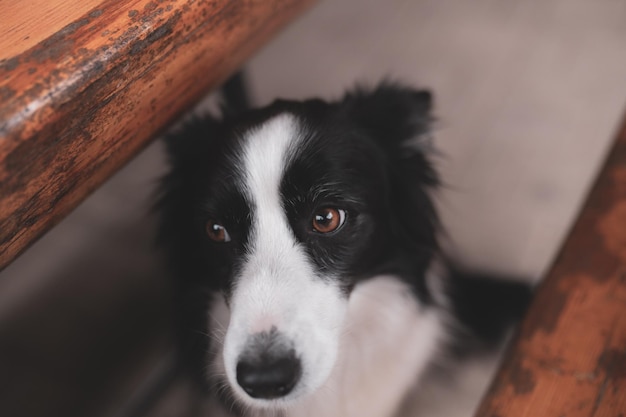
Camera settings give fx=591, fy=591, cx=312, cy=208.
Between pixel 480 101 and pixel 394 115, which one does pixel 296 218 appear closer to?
pixel 394 115

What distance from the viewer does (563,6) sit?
219 centimetres

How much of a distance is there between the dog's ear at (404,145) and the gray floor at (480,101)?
47cm

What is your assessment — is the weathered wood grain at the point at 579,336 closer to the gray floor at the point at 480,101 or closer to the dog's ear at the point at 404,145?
the dog's ear at the point at 404,145

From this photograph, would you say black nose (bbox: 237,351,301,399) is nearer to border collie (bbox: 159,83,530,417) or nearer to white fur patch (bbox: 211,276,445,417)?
border collie (bbox: 159,83,530,417)

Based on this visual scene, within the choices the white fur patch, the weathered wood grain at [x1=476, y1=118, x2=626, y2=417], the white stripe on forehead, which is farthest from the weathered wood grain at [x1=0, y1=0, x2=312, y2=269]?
the weathered wood grain at [x1=476, y1=118, x2=626, y2=417]

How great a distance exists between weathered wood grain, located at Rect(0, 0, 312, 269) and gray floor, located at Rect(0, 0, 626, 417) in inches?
34.6

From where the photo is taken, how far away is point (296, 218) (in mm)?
927

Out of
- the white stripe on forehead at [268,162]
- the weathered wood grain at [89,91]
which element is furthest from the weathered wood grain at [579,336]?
the weathered wood grain at [89,91]

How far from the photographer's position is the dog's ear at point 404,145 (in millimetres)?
1061

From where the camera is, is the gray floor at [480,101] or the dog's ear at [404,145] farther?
the gray floor at [480,101]

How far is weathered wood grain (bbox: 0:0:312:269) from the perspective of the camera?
0.64 m

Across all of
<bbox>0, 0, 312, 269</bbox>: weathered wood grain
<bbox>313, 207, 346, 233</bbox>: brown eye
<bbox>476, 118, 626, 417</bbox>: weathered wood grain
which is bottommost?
<bbox>476, 118, 626, 417</bbox>: weathered wood grain

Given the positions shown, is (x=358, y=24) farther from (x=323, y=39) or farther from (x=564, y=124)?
(x=564, y=124)

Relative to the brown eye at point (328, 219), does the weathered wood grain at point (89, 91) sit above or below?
above
